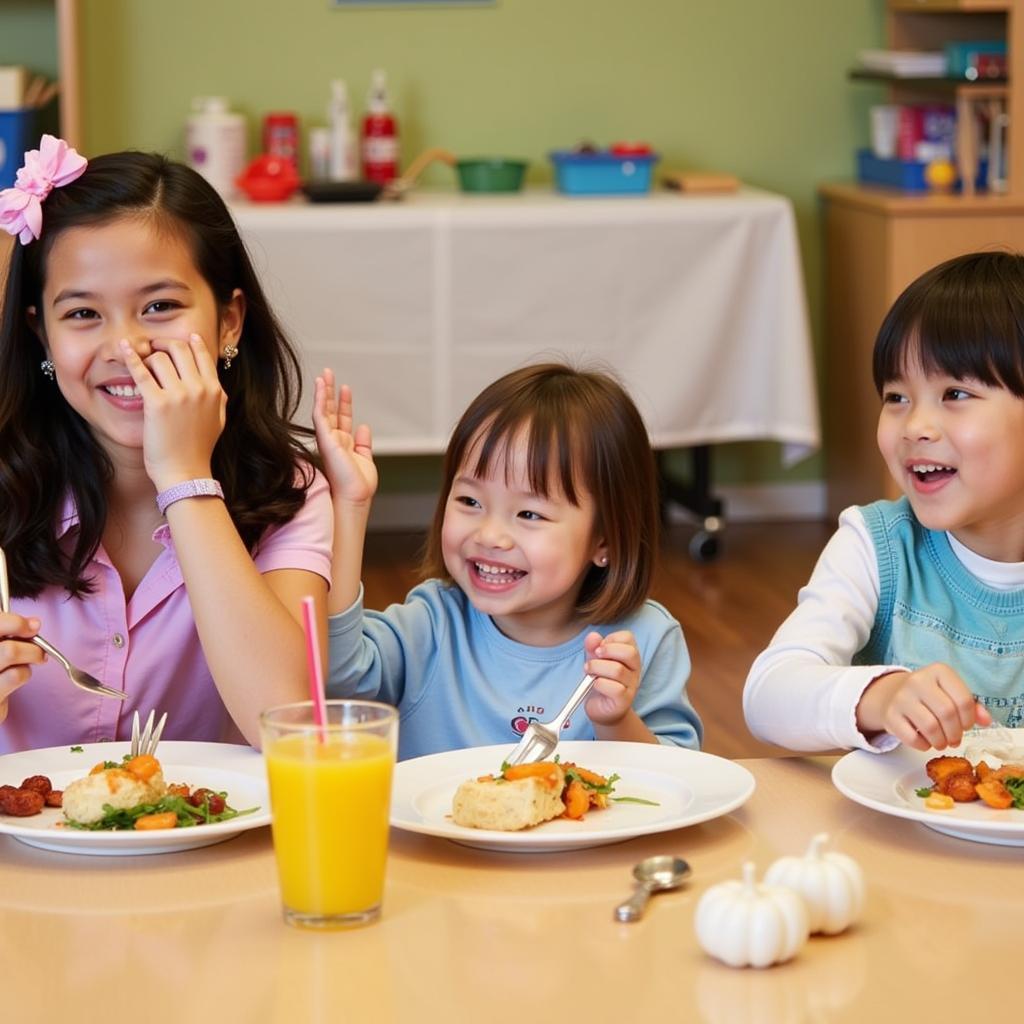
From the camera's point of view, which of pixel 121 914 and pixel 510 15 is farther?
pixel 510 15

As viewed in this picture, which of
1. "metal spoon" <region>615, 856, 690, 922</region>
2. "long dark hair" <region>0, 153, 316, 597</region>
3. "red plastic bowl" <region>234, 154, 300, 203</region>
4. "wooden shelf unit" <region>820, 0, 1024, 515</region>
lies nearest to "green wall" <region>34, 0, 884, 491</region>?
"wooden shelf unit" <region>820, 0, 1024, 515</region>

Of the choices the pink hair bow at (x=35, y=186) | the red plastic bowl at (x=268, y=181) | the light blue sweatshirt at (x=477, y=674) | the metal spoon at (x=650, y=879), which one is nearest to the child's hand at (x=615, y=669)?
the light blue sweatshirt at (x=477, y=674)

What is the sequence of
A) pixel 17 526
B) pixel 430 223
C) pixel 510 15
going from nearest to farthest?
1. pixel 17 526
2. pixel 430 223
3. pixel 510 15

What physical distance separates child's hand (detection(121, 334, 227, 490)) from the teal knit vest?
588 millimetres

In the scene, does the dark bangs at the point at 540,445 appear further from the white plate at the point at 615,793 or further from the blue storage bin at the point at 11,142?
the blue storage bin at the point at 11,142

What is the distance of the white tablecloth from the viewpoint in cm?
383

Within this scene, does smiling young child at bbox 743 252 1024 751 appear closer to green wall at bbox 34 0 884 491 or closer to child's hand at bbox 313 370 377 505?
child's hand at bbox 313 370 377 505

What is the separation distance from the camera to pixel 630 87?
14.6 ft

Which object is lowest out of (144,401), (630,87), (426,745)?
(426,745)

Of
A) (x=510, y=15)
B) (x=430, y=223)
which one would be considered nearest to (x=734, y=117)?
(x=510, y=15)

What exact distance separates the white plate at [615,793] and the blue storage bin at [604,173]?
3014mm

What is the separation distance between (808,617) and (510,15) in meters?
3.26

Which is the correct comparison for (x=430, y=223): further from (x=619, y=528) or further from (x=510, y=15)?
(x=619, y=528)

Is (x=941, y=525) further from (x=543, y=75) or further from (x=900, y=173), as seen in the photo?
(x=543, y=75)
